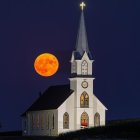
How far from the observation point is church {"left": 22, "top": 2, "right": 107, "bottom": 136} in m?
129

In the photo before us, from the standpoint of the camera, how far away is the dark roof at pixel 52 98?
13062 cm

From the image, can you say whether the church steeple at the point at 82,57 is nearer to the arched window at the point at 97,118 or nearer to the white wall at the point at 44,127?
the arched window at the point at 97,118

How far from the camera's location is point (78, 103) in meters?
130

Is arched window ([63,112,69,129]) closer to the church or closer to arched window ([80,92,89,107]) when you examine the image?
the church

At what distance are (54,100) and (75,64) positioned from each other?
5690 mm

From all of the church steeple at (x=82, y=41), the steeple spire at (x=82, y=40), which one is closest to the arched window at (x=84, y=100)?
the church steeple at (x=82, y=41)

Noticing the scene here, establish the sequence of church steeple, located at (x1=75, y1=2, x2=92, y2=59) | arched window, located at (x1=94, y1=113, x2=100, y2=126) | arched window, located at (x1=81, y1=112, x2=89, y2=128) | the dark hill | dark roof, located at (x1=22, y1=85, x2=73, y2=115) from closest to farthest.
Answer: the dark hill < arched window, located at (x1=81, y1=112, x2=89, y2=128) < church steeple, located at (x1=75, y1=2, x2=92, y2=59) < dark roof, located at (x1=22, y1=85, x2=73, y2=115) < arched window, located at (x1=94, y1=113, x2=100, y2=126)

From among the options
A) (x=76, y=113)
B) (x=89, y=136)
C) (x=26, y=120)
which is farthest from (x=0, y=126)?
(x=89, y=136)

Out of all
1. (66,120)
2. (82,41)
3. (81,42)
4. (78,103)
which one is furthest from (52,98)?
(82,41)

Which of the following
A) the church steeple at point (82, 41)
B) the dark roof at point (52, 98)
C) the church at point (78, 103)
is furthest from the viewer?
the dark roof at point (52, 98)

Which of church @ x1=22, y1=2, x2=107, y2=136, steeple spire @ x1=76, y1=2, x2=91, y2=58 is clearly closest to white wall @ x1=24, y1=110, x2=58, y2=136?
church @ x1=22, y1=2, x2=107, y2=136

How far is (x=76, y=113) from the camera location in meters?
130

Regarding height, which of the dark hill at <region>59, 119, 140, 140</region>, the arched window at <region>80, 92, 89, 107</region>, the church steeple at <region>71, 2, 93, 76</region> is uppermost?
the church steeple at <region>71, 2, 93, 76</region>

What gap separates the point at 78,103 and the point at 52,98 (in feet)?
18.5
